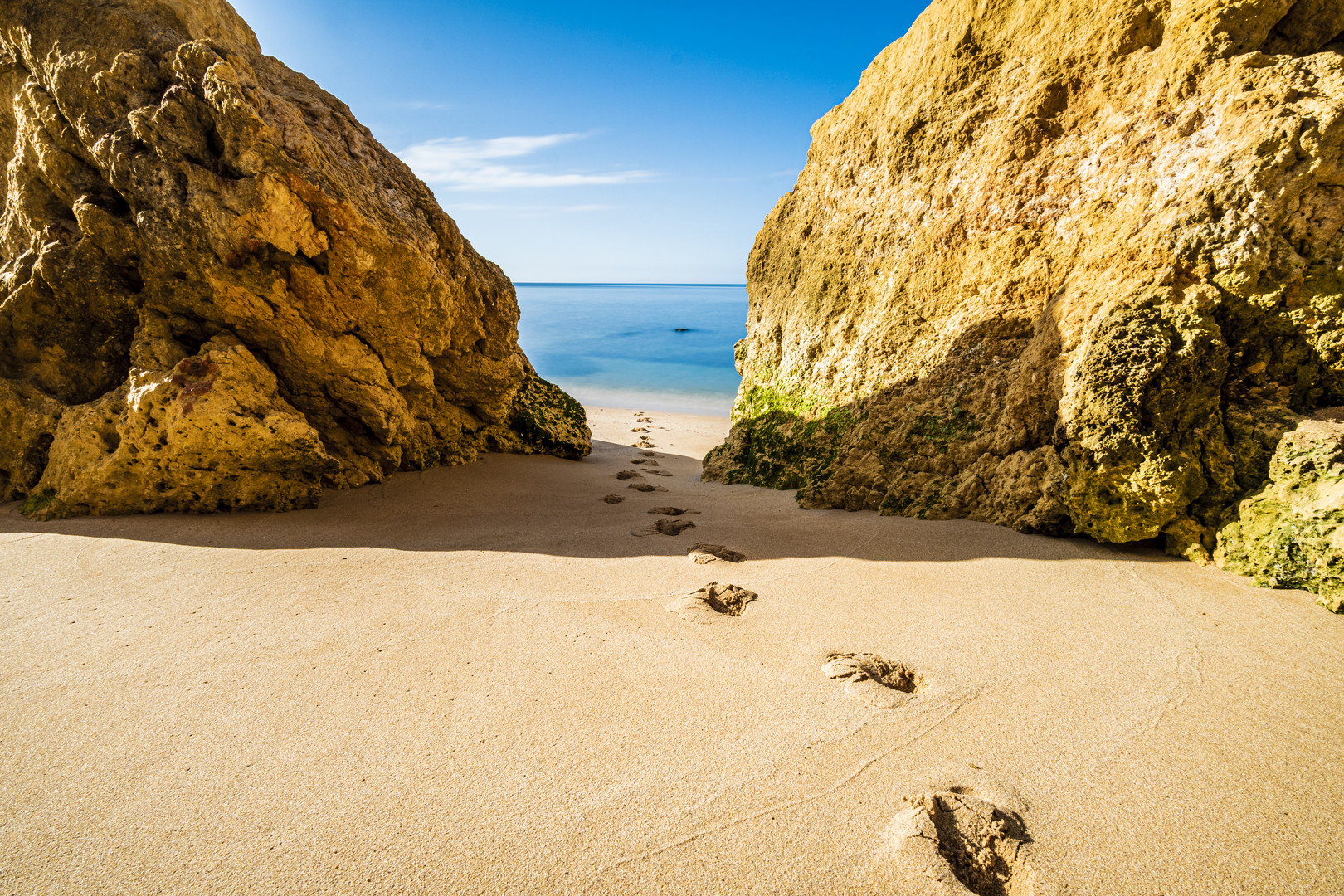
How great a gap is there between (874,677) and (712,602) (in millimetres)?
840

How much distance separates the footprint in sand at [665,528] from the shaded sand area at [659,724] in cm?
78

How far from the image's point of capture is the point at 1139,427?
292 cm

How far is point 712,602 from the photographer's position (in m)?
2.81

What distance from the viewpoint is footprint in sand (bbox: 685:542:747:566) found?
3.44m

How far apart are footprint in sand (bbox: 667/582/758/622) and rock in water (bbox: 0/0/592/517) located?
3007mm

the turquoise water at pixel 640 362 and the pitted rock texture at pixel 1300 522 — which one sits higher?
the turquoise water at pixel 640 362

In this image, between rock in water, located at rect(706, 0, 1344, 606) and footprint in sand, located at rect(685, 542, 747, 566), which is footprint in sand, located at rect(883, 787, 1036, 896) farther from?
rock in water, located at rect(706, 0, 1344, 606)

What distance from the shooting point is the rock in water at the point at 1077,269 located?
279 centimetres

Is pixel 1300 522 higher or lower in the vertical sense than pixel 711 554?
higher

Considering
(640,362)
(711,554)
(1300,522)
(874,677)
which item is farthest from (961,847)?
(640,362)

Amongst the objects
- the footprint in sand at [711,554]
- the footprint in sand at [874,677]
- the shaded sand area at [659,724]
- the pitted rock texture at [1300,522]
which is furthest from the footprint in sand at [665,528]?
the pitted rock texture at [1300,522]

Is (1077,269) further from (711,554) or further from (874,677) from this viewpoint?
(874,677)

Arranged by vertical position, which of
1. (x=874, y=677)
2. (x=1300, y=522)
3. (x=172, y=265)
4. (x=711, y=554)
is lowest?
(x=874, y=677)

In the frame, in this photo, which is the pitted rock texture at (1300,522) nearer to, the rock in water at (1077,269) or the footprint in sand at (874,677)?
the rock in water at (1077,269)
